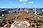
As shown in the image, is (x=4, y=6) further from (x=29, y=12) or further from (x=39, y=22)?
(x=39, y=22)

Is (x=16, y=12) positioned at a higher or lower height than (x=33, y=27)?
higher

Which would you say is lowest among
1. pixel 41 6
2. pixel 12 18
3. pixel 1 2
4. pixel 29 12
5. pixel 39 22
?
pixel 39 22

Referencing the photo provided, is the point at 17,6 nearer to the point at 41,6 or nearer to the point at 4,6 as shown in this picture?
the point at 4,6

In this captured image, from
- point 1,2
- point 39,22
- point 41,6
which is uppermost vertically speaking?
point 1,2

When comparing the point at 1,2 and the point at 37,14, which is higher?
the point at 1,2

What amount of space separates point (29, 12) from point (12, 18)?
430 mm

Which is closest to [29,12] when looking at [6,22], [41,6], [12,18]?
[41,6]

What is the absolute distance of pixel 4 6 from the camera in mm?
1474

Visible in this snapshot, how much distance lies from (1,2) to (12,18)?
447 millimetres

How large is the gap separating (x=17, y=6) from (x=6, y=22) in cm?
44

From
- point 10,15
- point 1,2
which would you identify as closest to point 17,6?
point 10,15

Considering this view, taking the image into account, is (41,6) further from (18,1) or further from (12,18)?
(12,18)

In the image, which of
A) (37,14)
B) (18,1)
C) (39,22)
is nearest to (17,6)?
(18,1)

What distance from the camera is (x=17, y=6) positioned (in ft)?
4.80
